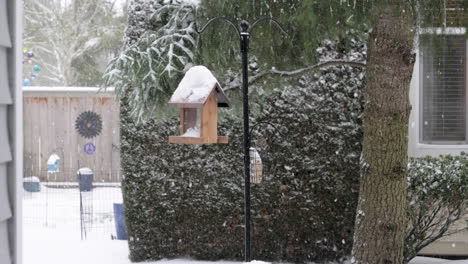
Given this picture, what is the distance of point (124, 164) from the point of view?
20.8ft

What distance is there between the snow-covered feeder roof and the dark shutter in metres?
3.72

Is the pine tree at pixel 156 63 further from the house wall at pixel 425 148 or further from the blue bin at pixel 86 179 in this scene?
the blue bin at pixel 86 179

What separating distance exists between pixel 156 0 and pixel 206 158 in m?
1.64

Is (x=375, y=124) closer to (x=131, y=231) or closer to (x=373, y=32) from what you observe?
(x=373, y=32)

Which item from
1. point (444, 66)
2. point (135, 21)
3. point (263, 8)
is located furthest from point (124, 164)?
point (444, 66)

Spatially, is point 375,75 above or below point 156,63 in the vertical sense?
below

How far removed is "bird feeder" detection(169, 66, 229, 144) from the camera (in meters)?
3.55

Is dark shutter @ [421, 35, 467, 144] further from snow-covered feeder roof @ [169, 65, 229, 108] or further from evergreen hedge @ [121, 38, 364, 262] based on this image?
snow-covered feeder roof @ [169, 65, 229, 108]

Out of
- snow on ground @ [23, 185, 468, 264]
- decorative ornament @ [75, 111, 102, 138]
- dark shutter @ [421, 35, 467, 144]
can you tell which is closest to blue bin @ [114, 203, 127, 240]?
snow on ground @ [23, 185, 468, 264]

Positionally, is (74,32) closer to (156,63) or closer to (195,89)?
(156,63)

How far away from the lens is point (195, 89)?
3584 millimetres

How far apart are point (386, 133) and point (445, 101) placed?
2.66 m

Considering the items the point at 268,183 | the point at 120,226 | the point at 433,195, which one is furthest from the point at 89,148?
the point at 433,195

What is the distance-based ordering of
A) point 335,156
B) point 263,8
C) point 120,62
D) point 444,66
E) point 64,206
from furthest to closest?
point 64,206
point 444,66
point 335,156
point 120,62
point 263,8
